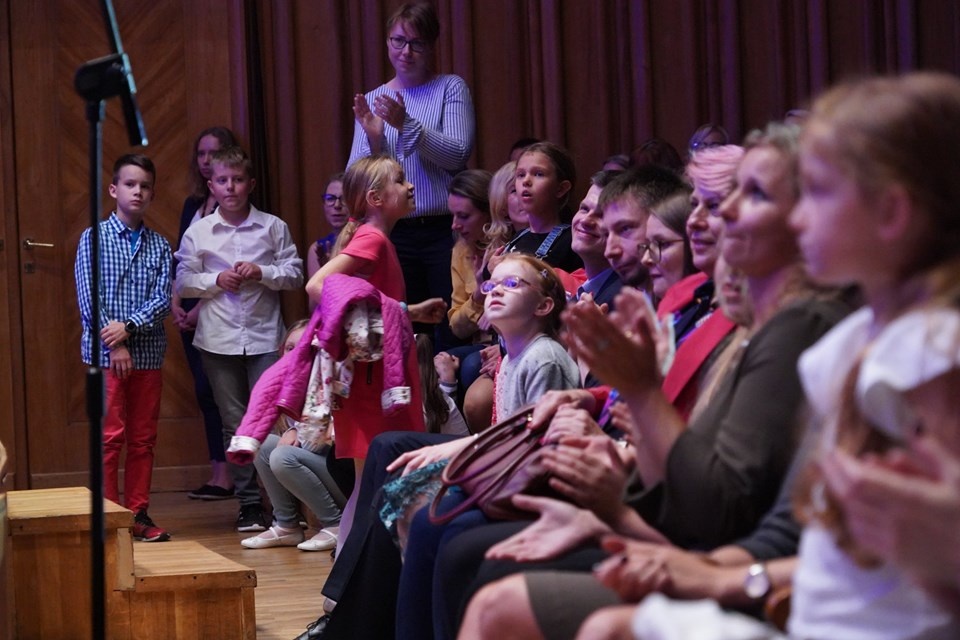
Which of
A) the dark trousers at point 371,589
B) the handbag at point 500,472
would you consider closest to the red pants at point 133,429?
the dark trousers at point 371,589

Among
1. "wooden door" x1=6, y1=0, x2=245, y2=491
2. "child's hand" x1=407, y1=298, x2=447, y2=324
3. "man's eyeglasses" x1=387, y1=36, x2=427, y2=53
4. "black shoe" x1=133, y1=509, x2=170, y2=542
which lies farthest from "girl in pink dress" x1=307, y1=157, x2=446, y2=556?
"wooden door" x1=6, y1=0, x2=245, y2=491

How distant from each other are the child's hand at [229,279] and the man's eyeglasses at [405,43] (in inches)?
46.1

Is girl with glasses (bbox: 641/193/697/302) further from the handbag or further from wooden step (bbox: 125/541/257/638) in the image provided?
wooden step (bbox: 125/541/257/638)

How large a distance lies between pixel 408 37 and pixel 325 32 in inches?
43.9

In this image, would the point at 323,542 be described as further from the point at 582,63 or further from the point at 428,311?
the point at 582,63

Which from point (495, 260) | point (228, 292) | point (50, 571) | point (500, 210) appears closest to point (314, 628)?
point (50, 571)

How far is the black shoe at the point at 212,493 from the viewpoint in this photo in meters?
6.16

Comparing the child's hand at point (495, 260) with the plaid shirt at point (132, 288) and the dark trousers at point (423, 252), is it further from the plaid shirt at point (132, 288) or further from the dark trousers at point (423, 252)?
the plaid shirt at point (132, 288)

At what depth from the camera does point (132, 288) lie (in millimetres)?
5316

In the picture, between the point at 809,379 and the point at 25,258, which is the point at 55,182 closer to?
the point at 25,258

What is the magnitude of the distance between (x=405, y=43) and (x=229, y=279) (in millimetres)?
1245

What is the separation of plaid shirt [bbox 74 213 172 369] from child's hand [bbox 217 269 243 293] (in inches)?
9.5

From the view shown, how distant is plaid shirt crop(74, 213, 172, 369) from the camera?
5277mm

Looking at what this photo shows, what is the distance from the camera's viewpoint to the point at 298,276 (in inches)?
228
